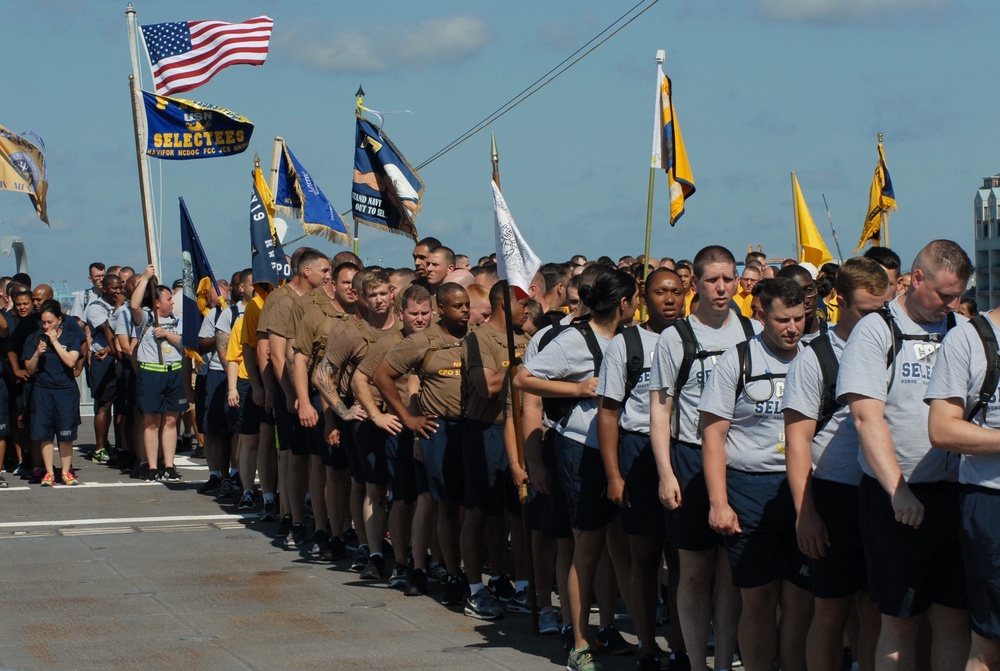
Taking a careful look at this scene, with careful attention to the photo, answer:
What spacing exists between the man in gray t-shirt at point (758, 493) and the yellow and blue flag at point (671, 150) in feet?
20.9

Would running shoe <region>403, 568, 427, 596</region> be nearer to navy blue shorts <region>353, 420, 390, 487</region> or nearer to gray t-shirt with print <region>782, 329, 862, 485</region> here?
navy blue shorts <region>353, 420, 390, 487</region>

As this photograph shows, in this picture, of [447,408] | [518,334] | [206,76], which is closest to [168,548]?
[447,408]

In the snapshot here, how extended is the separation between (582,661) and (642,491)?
90cm

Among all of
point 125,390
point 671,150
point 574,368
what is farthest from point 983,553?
point 125,390

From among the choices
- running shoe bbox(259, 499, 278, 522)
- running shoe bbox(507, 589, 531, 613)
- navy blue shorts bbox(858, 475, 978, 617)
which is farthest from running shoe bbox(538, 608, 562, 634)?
running shoe bbox(259, 499, 278, 522)

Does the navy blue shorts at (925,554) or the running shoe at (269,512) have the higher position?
the navy blue shorts at (925,554)

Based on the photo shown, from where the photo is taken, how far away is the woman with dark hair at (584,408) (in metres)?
7.32

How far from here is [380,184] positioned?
45.7 ft

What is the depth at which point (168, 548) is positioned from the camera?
1108 cm

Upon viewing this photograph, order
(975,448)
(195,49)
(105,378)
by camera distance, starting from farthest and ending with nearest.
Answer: (195,49) → (105,378) → (975,448)

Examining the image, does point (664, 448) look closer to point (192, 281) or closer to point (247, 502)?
point (247, 502)

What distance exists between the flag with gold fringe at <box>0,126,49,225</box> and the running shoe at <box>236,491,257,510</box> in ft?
26.9

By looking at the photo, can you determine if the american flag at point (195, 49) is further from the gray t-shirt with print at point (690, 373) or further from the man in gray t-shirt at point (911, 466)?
the man in gray t-shirt at point (911, 466)

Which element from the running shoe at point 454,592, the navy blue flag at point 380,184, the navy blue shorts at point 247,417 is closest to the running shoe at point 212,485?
the navy blue shorts at point 247,417
